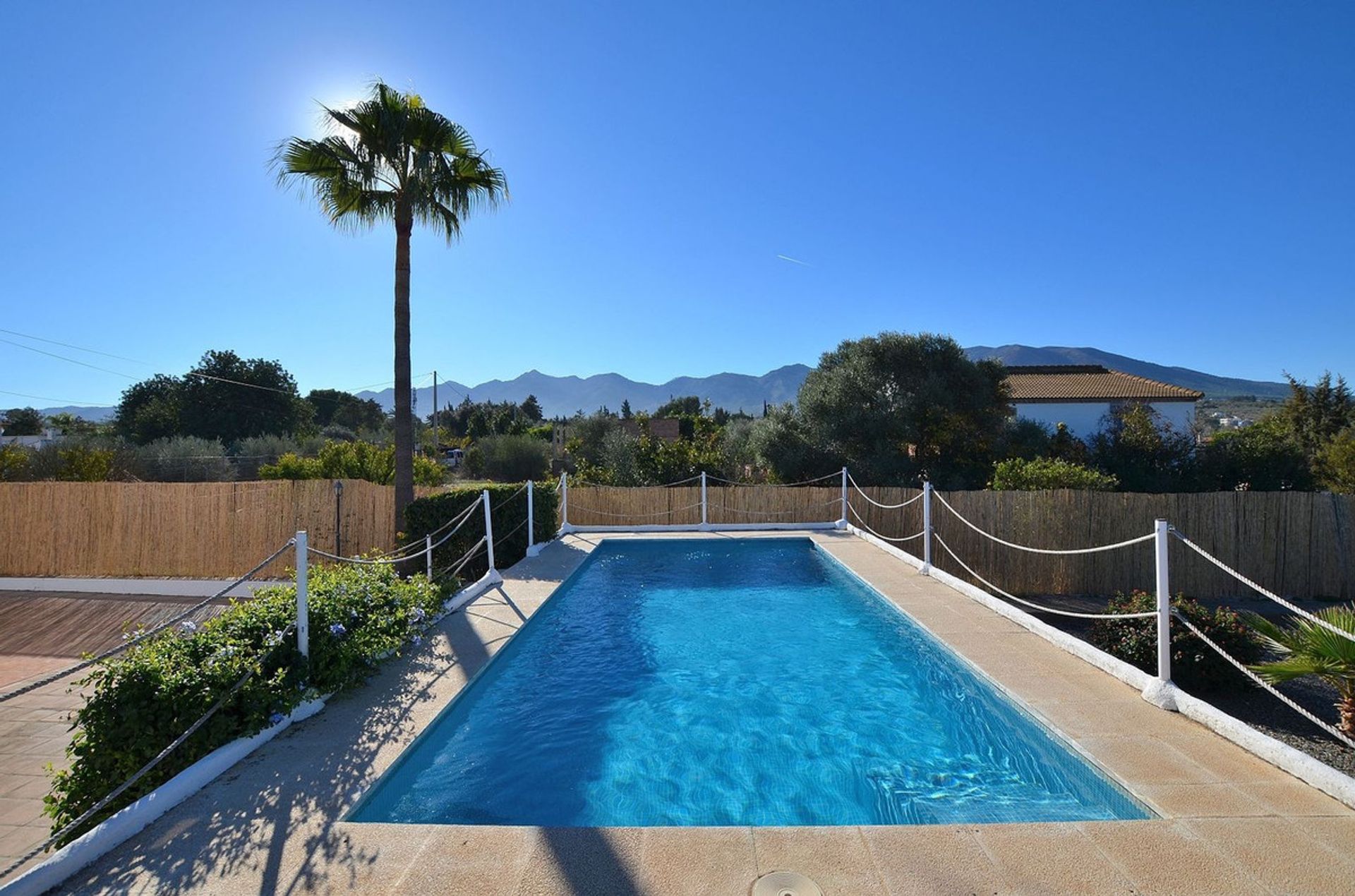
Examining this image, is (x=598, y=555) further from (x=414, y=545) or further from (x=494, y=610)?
(x=494, y=610)

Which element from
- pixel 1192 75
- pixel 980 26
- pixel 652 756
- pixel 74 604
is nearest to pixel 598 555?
pixel 652 756

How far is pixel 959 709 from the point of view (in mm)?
4613

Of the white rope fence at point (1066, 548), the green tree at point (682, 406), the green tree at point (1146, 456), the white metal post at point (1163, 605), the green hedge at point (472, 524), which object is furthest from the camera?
the green tree at point (682, 406)

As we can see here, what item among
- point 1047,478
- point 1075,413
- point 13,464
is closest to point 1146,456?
point 1047,478

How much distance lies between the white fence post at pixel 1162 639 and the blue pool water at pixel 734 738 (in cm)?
86

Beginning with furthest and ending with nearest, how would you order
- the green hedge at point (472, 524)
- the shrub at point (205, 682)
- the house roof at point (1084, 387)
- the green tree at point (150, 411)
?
1. the green tree at point (150, 411)
2. the house roof at point (1084, 387)
3. the green hedge at point (472, 524)
4. the shrub at point (205, 682)

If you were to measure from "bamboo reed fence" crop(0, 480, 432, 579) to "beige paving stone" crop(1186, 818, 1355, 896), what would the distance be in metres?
12.0

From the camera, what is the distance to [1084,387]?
2634 centimetres

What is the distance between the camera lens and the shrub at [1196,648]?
18.4ft

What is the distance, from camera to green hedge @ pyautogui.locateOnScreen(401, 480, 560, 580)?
Answer: 30.7 feet

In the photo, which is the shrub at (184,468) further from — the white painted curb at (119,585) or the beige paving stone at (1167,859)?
the beige paving stone at (1167,859)

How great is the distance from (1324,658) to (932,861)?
3.20 meters

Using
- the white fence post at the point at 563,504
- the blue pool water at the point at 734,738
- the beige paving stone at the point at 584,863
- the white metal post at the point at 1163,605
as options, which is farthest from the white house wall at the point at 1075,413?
the beige paving stone at the point at 584,863

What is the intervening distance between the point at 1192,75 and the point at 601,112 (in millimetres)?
9473
